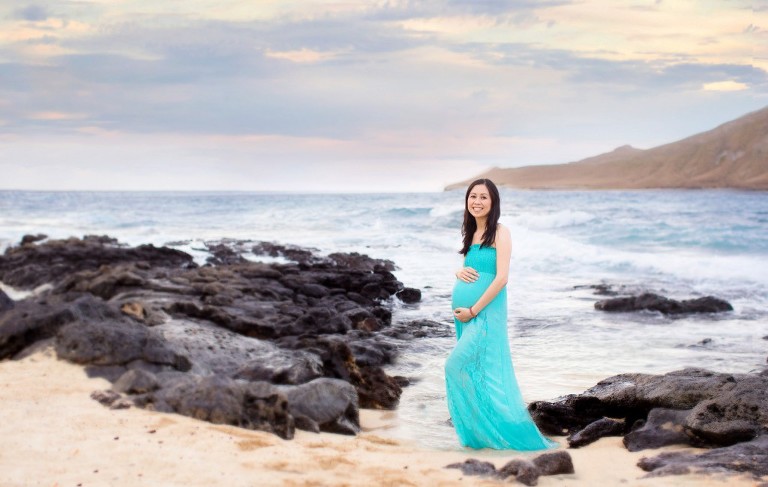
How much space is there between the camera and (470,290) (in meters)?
6.53

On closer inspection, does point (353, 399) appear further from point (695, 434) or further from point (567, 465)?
point (695, 434)

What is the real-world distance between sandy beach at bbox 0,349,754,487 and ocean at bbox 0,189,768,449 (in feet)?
4.31

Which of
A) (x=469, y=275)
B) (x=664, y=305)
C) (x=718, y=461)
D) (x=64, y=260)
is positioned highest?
(x=469, y=275)

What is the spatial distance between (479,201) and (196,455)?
9.60 ft

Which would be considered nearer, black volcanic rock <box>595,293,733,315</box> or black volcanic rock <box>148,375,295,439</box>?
black volcanic rock <box>148,375,295,439</box>

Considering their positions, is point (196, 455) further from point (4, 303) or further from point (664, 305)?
point (664, 305)

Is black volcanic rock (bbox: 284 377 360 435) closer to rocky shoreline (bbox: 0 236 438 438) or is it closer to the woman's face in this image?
rocky shoreline (bbox: 0 236 438 438)

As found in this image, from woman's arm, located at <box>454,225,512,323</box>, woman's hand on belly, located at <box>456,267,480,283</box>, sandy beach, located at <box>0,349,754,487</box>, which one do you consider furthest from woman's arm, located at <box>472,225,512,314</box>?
sandy beach, located at <box>0,349,754,487</box>

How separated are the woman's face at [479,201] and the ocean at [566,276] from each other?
2145 mm

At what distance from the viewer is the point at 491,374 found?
652 centimetres

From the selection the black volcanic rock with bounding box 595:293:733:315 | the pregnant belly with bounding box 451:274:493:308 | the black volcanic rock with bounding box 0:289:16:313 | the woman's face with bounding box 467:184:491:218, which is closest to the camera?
the woman's face with bounding box 467:184:491:218

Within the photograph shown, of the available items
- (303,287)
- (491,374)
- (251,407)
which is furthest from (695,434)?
(303,287)

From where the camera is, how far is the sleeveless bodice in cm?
645

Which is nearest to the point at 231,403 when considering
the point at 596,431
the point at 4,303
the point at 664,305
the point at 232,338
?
the point at 596,431
